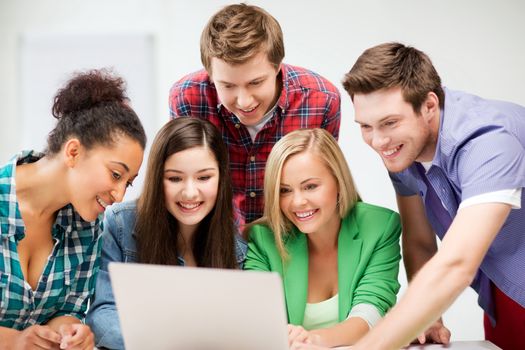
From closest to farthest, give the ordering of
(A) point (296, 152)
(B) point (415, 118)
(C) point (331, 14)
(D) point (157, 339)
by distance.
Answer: (D) point (157, 339), (B) point (415, 118), (A) point (296, 152), (C) point (331, 14)

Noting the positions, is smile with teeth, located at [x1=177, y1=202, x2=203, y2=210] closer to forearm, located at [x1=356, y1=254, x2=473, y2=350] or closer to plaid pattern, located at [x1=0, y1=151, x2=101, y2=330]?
plaid pattern, located at [x1=0, y1=151, x2=101, y2=330]

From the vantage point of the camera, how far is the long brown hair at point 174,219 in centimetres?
210

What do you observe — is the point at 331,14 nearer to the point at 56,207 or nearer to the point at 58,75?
the point at 58,75

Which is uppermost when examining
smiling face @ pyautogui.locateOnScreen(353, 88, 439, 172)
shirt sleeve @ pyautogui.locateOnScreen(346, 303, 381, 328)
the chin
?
smiling face @ pyautogui.locateOnScreen(353, 88, 439, 172)

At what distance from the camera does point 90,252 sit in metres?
1.99

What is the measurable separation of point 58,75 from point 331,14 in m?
1.52

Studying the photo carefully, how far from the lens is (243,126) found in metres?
2.41

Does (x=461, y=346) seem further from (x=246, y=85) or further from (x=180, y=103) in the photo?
(x=180, y=103)

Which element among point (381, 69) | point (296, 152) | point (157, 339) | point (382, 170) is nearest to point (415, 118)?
point (381, 69)

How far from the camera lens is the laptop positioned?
133 cm

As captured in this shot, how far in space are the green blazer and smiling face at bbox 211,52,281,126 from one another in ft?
1.14

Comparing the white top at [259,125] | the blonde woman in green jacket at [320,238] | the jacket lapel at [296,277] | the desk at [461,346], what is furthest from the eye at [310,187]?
the desk at [461,346]

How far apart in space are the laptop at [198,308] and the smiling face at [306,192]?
2.33ft

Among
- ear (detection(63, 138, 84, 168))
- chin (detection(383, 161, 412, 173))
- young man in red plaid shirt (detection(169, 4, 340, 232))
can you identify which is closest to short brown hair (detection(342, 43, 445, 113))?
chin (detection(383, 161, 412, 173))
